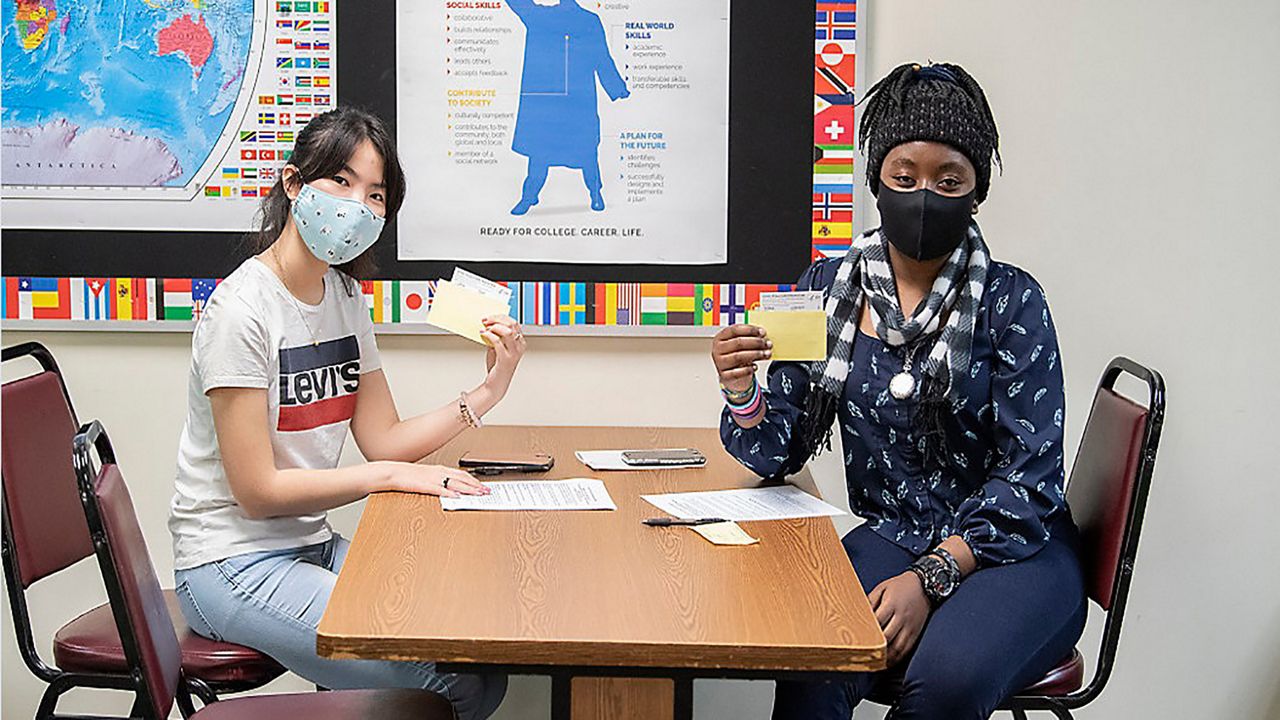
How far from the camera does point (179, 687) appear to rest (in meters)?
1.98

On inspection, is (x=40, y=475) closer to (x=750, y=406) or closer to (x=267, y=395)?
(x=267, y=395)

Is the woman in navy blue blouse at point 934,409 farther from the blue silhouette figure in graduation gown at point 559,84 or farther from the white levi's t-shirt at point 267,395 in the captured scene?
the blue silhouette figure in graduation gown at point 559,84

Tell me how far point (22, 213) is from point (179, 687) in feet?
4.85

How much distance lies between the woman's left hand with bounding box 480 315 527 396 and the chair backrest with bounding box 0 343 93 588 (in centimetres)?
82

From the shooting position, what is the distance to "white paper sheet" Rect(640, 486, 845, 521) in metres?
2.07

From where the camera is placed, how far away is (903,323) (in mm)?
2191

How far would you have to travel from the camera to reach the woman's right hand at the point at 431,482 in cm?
218

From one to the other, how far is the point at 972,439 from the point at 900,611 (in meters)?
0.39

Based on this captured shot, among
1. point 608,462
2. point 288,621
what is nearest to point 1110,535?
point 608,462

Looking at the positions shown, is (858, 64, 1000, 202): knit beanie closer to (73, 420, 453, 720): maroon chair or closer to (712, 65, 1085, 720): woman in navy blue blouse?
(712, 65, 1085, 720): woman in navy blue blouse

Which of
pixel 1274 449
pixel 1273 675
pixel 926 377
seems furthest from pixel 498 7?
pixel 1273 675

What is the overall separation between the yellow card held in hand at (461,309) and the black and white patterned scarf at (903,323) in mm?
610

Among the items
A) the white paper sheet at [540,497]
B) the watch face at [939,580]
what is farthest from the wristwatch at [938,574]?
the white paper sheet at [540,497]

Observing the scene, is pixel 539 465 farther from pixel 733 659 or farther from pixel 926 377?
pixel 733 659
